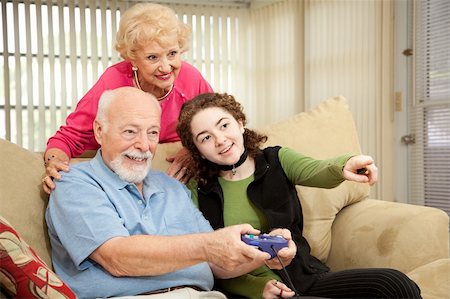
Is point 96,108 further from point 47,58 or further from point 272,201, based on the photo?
point 47,58

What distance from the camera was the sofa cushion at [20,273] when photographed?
1.10m

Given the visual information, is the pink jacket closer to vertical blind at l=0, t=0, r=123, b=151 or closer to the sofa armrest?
the sofa armrest

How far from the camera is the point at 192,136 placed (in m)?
1.74

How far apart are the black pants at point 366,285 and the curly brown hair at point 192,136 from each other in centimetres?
47

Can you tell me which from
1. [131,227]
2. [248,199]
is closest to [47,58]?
[248,199]

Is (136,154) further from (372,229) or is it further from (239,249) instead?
(372,229)

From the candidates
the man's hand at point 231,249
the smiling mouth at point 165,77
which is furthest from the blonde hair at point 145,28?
the man's hand at point 231,249

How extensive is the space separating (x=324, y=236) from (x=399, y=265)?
29cm

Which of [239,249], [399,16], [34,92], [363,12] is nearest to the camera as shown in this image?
[239,249]

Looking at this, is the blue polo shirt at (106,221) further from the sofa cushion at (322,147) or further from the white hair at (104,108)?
the sofa cushion at (322,147)

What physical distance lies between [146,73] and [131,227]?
0.69 metres

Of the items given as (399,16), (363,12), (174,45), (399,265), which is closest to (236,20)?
(363,12)

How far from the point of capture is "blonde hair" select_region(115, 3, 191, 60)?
192cm

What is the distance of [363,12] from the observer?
5102 millimetres
